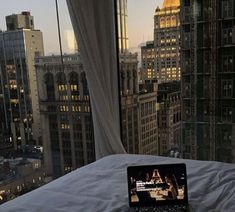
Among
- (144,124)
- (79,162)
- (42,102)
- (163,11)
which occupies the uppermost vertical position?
(163,11)

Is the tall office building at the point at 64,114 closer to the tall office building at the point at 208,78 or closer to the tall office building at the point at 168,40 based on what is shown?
the tall office building at the point at 168,40

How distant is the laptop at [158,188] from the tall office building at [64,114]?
1.44m

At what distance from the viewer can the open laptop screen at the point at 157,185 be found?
128 cm

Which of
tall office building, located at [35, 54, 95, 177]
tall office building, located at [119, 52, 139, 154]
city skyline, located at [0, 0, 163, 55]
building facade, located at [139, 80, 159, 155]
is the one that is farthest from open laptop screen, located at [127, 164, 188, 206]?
building facade, located at [139, 80, 159, 155]

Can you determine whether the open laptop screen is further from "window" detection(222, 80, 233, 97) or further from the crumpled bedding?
"window" detection(222, 80, 233, 97)

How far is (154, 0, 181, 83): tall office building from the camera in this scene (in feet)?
9.61

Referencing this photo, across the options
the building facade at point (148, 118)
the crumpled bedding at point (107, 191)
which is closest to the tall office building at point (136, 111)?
the building facade at point (148, 118)

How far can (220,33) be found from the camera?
2.90 metres

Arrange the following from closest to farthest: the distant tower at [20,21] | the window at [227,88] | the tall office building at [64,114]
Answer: the distant tower at [20,21] → the tall office building at [64,114] → the window at [227,88]

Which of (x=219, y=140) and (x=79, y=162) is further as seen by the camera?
(x=219, y=140)

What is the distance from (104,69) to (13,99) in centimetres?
87

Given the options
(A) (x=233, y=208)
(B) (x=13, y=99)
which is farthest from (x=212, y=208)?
(B) (x=13, y=99)

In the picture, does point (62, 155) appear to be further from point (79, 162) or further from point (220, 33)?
point (220, 33)

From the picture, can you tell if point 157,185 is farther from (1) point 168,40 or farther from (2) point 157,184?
(1) point 168,40
